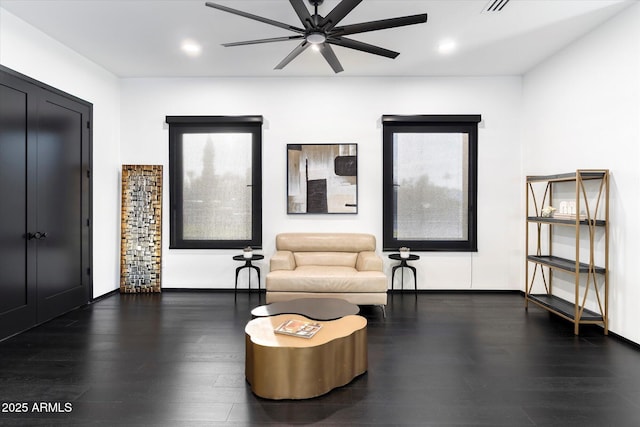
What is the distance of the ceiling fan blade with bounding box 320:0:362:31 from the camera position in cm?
242

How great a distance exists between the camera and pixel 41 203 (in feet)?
12.1

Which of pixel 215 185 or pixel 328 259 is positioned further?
pixel 215 185

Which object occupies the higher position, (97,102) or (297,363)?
(97,102)

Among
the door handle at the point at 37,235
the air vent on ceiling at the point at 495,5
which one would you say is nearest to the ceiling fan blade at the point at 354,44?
the air vent on ceiling at the point at 495,5

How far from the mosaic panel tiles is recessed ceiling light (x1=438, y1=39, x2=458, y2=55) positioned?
3.89m

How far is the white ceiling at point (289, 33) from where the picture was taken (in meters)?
3.22

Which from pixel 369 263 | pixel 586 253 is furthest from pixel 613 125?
pixel 369 263

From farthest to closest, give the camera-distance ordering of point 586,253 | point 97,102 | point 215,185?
point 215,185 → point 97,102 → point 586,253

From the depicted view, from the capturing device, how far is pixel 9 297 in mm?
3311

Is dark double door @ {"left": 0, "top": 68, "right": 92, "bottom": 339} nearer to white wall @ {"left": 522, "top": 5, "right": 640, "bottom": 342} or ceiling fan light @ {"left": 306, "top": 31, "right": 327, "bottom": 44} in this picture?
ceiling fan light @ {"left": 306, "top": 31, "right": 327, "bottom": 44}

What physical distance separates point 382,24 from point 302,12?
1.94 feet

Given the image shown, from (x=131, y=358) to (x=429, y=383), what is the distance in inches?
89.2

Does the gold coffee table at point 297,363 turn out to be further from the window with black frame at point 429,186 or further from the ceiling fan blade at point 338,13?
the window with black frame at point 429,186

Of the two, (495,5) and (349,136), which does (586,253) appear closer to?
(495,5)
